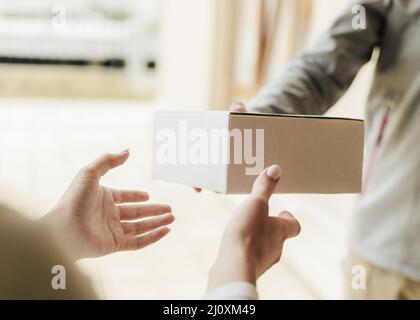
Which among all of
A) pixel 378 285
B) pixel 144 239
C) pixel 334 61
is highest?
pixel 334 61

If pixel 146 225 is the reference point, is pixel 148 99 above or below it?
above

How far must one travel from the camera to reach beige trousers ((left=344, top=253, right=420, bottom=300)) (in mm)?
864

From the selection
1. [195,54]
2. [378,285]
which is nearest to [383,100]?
[378,285]

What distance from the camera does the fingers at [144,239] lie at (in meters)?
0.63

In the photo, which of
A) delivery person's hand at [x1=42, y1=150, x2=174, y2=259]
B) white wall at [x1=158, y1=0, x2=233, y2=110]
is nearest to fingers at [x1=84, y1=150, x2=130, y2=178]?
delivery person's hand at [x1=42, y1=150, x2=174, y2=259]

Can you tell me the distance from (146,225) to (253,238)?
0.17 m

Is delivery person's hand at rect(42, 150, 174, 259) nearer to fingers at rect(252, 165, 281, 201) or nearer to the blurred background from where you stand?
the blurred background

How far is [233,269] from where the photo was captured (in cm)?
49

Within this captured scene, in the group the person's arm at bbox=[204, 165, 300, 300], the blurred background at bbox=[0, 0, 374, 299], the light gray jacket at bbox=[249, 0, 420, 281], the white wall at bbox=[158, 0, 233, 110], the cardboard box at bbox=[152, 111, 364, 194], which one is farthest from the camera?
the white wall at bbox=[158, 0, 233, 110]

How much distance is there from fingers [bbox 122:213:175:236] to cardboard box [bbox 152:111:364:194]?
0.05 m

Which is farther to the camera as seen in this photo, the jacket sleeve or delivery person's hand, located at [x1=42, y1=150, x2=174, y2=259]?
the jacket sleeve

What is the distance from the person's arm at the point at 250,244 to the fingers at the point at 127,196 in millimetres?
162

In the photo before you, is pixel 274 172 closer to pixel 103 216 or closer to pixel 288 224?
pixel 288 224

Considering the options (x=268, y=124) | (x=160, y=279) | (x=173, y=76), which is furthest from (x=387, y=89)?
(x=173, y=76)
